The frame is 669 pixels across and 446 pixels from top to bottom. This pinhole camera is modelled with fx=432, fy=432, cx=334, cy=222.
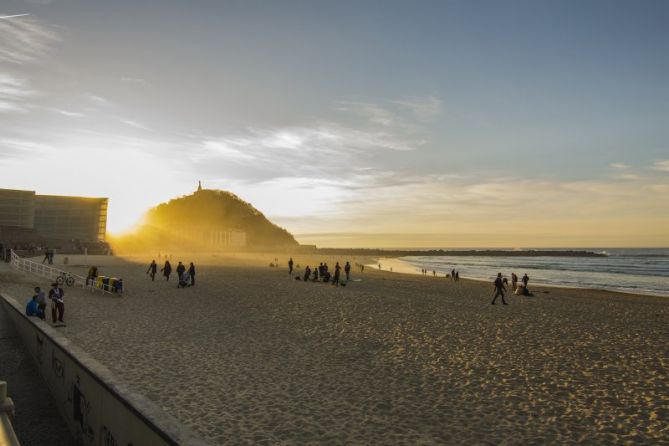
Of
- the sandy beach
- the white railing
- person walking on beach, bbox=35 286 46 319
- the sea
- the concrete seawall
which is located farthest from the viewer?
the sea

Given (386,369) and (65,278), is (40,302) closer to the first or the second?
(386,369)

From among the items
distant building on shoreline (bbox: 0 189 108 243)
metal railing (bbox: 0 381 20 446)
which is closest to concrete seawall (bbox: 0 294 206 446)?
metal railing (bbox: 0 381 20 446)

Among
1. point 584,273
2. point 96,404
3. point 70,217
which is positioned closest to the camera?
point 96,404

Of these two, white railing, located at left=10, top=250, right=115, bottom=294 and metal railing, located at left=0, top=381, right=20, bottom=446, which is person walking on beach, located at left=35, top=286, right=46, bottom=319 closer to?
white railing, located at left=10, top=250, right=115, bottom=294

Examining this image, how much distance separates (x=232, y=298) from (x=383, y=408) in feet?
56.7

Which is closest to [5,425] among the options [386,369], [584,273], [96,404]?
[96,404]

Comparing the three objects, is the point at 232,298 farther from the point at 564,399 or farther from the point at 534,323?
the point at 564,399

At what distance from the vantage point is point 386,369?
37.1 ft

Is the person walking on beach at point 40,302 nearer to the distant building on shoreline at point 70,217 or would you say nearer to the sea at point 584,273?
the sea at point 584,273

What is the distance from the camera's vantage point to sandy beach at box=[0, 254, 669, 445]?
25.2 ft

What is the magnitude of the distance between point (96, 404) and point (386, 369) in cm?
698

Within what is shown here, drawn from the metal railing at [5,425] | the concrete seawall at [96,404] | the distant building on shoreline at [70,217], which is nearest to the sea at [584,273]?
the concrete seawall at [96,404]

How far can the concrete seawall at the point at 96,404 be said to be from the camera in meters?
4.92

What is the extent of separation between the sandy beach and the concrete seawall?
61.0 inches
